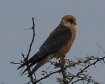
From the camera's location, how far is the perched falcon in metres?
6.50

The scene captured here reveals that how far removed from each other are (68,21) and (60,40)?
1.81 feet

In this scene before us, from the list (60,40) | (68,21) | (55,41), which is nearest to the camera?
(55,41)

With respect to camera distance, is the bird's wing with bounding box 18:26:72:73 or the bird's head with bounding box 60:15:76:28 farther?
the bird's head with bounding box 60:15:76:28

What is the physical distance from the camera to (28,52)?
375 centimetres

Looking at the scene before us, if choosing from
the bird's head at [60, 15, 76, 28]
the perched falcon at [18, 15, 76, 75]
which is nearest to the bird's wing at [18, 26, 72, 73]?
the perched falcon at [18, 15, 76, 75]

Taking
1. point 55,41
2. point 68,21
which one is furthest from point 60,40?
point 68,21

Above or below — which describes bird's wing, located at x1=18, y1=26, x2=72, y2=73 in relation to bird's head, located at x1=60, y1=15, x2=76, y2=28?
below

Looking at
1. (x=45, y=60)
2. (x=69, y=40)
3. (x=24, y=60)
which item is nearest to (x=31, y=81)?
(x=24, y=60)

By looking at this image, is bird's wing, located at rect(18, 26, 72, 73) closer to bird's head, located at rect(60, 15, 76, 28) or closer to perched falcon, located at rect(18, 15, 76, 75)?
perched falcon, located at rect(18, 15, 76, 75)

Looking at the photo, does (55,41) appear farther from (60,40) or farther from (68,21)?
(68,21)

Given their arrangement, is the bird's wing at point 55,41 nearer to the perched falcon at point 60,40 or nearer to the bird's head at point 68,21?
the perched falcon at point 60,40

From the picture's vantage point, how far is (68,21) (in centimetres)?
753

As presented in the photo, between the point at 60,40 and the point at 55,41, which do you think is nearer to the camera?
the point at 55,41

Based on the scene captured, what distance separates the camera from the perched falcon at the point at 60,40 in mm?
6496
